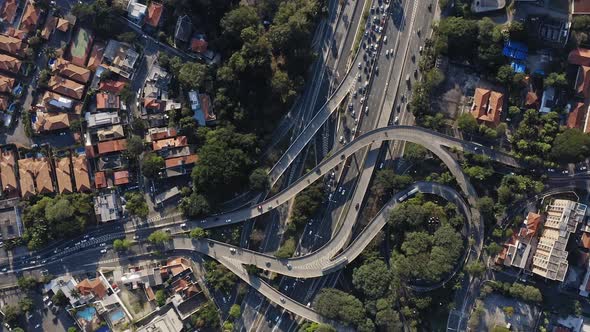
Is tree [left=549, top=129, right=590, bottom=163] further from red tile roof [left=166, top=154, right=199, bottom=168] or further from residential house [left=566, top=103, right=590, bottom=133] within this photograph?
red tile roof [left=166, top=154, right=199, bottom=168]

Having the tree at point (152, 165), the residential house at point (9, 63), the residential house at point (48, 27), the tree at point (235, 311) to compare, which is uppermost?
the residential house at point (48, 27)

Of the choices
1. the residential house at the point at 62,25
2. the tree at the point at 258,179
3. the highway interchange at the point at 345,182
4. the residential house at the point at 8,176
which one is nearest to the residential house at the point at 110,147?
the highway interchange at the point at 345,182

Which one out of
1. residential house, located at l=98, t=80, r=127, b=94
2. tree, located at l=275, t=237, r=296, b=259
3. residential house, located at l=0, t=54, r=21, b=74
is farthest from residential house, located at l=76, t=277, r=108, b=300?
residential house, located at l=0, t=54, r=21, b=74

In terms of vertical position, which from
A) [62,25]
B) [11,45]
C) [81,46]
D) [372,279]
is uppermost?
[62,25]

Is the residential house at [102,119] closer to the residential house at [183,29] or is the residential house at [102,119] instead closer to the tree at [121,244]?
the residential house at [183,29]

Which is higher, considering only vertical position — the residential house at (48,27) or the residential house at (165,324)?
the residential house at (48,27)

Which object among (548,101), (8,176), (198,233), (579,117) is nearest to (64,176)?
(8,176)

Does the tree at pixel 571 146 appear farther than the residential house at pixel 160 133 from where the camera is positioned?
No

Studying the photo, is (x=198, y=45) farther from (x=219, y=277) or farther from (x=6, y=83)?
(x=219, y=277)
